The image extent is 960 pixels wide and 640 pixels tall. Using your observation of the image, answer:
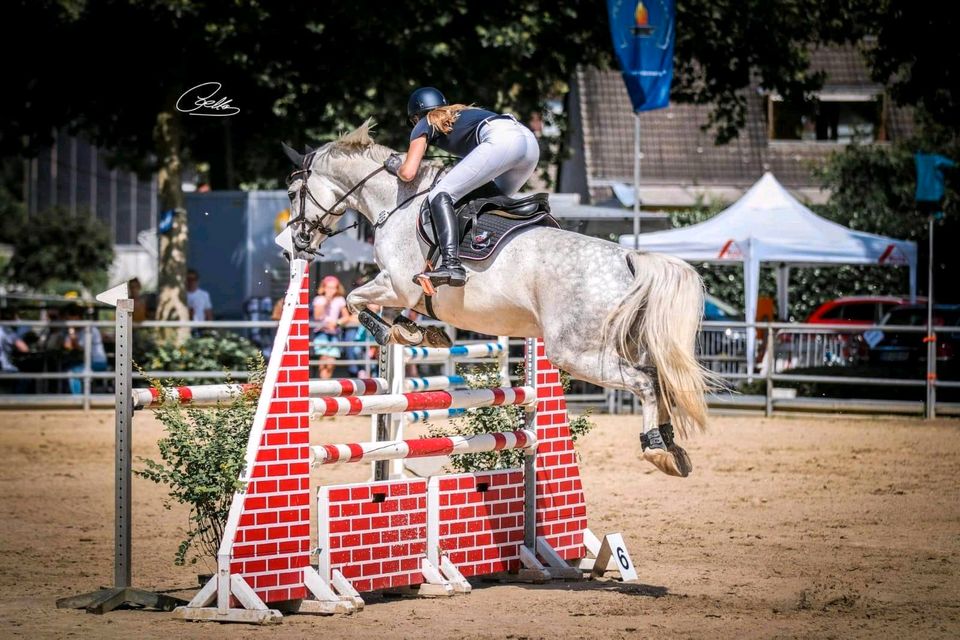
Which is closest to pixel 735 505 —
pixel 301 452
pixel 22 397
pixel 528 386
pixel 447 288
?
pixel 528 386

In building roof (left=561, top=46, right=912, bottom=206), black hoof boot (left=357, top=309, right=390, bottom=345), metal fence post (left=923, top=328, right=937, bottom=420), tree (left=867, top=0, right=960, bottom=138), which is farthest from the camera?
building roof (left=561, top=46, right=912, bottom=206)

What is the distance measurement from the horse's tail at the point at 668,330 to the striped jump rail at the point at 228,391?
1235mm

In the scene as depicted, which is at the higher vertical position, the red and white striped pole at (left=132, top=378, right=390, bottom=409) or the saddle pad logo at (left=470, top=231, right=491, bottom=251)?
the saddle pad logo at (left=470, top=231, right=491, bottom=251)

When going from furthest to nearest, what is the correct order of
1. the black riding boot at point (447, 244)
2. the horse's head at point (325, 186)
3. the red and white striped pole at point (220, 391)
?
the horse's head at point (325, 186) → the black riding boot at point (447, 244) → the red and white striped pole at point (220, 391)

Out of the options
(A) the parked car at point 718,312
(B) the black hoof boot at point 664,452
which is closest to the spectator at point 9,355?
(A) the parked car at point 718,312

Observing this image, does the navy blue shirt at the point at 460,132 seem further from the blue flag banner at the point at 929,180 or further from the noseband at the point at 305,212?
the blue flag banner at the point at 929,180

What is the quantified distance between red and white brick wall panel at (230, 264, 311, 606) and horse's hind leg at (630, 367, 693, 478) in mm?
1538

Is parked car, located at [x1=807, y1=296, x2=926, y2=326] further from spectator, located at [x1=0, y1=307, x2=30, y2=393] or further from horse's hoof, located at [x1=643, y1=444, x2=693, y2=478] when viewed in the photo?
horse's hoof, located at [x1=643, y1=444, x2=693, y2=478]

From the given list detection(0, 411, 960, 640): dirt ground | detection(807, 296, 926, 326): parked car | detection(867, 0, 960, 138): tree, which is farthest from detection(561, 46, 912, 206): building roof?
detection(0, 411, 960, 640): dirt ground

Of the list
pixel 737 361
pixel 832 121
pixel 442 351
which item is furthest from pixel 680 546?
pixel 832 121

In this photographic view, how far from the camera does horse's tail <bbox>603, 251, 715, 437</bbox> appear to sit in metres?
6.27

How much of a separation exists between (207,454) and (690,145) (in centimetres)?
2613

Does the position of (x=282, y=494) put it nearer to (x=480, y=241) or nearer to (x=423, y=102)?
(x=480, y=241)

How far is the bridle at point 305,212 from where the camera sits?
7055 millimetres
